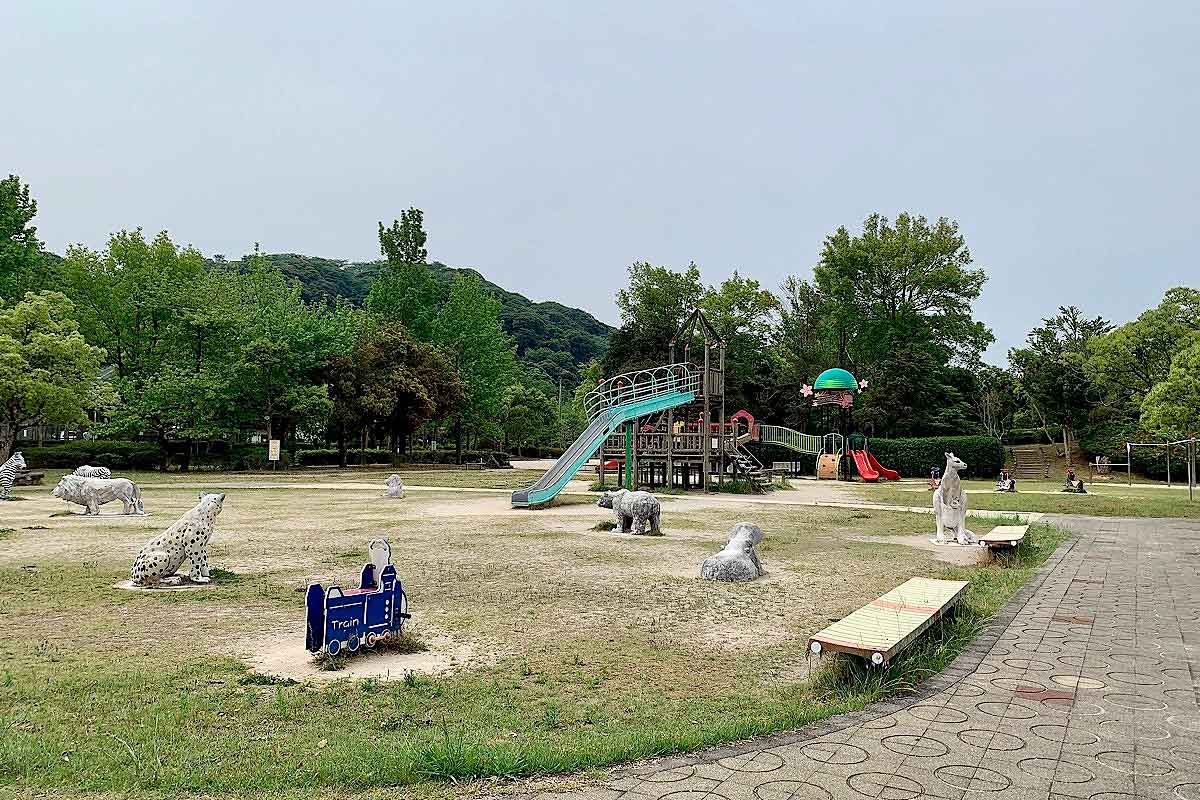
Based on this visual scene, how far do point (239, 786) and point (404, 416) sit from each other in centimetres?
4023

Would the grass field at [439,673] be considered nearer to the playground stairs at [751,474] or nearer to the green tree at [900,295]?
the playground stairs at [751,474]

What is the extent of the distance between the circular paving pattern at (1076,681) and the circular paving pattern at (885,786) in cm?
216

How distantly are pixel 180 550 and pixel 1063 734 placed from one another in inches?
329

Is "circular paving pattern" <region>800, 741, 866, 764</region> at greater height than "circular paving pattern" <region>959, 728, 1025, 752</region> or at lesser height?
lesser

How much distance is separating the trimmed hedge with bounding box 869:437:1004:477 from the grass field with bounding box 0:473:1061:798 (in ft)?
92.5

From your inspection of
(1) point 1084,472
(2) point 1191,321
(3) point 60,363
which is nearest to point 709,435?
(3) point 60,363

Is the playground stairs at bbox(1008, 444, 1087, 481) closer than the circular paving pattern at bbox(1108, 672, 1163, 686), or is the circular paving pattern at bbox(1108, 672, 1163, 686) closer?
the circular paving pattern at bbox(1108, 672, 1163, 686)

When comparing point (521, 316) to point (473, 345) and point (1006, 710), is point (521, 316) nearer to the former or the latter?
point (473, 345)

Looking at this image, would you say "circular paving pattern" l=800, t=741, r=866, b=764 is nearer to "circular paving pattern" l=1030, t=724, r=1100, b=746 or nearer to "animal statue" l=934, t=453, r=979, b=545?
"circular paving pattern" l=1030, t=724, r=1100, b=746

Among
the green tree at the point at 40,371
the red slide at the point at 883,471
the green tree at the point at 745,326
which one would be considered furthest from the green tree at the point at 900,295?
the green tree at the point at 40,371

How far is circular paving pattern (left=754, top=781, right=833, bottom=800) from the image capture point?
340 centimetres

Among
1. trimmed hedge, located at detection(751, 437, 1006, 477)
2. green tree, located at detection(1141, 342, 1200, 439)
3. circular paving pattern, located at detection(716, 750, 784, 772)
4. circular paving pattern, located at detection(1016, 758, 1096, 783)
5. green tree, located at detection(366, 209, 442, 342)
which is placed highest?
green tree, located at detection(366, 209, 442, 342)

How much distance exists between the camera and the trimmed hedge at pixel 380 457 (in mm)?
44438

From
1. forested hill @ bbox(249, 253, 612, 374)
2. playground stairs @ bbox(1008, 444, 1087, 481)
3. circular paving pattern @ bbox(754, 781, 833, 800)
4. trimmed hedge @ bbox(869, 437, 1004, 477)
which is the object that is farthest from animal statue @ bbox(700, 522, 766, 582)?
forested hill @ bbox(249, 253, 612, 374)
